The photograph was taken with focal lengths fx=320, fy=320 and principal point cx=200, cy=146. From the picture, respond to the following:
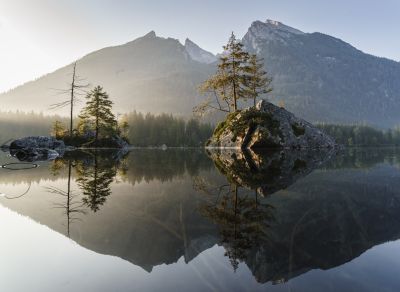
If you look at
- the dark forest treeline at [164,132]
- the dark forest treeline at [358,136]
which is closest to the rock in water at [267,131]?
the dark forest treeline at [164,132]

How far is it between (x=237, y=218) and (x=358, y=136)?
537 feet

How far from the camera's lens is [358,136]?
151m

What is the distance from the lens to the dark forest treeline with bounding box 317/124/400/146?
142 metres

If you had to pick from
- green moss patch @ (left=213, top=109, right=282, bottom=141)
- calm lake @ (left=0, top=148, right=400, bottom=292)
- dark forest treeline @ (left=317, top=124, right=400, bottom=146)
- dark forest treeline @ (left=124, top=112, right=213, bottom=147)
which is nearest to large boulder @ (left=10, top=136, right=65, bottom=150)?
green moss patch @ (left=213, top=109, right=282, bottom=141)

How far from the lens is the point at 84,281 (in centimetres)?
316

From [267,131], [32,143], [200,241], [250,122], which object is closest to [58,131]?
[32,143]

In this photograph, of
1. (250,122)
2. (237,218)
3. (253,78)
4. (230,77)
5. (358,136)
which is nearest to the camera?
(237,218)

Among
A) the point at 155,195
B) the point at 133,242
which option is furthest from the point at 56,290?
the point at 155,195

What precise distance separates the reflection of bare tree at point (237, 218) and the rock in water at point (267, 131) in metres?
26.4

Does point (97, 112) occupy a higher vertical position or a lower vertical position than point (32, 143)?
higher

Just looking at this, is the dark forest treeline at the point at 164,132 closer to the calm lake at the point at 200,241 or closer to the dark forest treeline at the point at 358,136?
the dark forest treeline at the point at 358,136

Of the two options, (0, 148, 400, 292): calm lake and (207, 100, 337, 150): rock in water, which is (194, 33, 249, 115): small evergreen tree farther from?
(0, 148, 400, 292): calm lake

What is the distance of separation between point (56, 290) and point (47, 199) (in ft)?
16.5

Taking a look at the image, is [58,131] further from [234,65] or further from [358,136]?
[358,136]
